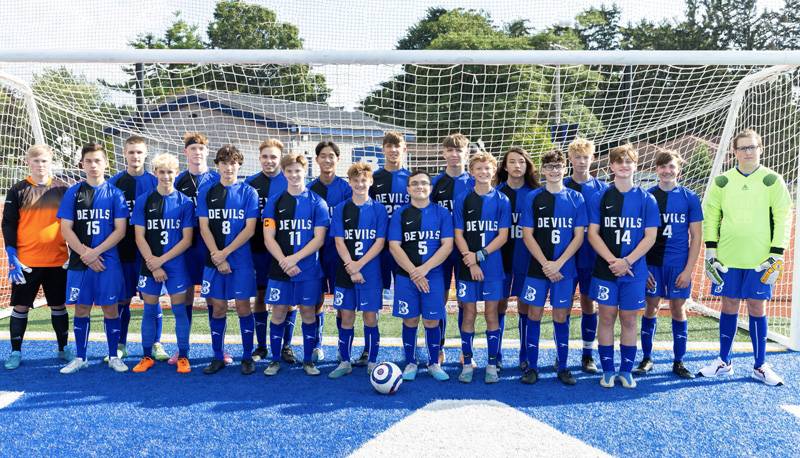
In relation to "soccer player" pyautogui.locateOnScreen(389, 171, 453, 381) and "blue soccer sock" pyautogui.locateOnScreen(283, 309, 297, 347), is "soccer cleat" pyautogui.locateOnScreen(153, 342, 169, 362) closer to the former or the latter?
"blue soccer sock" pyautogui.locateOnScreen(283, 309, 297, 347)

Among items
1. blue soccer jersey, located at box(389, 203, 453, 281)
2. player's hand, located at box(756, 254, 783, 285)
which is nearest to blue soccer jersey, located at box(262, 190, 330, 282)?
blue soccer jersey, located at box(389, 203, 453, 281)

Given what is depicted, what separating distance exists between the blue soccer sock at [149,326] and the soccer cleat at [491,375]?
2647 millimetres

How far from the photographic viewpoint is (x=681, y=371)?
431 centimetres

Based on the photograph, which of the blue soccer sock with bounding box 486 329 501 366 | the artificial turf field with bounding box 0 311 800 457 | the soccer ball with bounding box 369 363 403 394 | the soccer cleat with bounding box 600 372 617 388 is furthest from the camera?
the blue soccer sock with bounding box 486 329 501 366

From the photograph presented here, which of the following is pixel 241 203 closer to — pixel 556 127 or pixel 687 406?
pixel 687 406

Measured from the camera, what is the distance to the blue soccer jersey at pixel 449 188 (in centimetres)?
447

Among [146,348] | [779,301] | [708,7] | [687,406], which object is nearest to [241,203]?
[146,348]

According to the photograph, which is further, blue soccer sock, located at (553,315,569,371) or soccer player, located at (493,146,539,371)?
soccer player, located at (493,146,539,371)

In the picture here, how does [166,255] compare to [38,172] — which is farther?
[38,172]

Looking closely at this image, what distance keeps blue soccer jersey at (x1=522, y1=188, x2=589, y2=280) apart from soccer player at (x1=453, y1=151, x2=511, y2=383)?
185mm

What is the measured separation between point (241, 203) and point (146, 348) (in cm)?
144

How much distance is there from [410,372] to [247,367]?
127cm

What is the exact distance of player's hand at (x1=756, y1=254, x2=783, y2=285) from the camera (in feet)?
13.6

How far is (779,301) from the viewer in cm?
702
